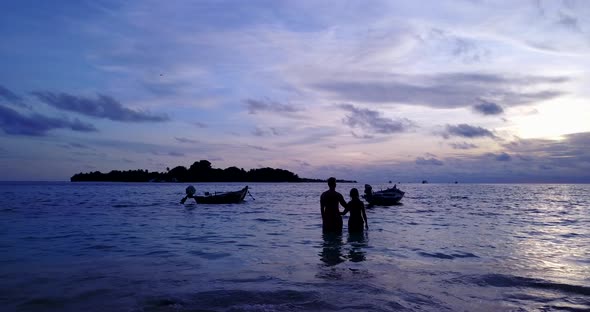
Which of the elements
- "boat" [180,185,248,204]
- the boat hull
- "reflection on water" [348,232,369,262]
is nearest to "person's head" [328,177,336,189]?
"reflection on water" [348,232,369,262]

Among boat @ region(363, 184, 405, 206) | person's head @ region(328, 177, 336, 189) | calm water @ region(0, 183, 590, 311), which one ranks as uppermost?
person's head @ region(328, 177, 336, 189)

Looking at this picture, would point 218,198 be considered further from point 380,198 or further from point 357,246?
point 357,246

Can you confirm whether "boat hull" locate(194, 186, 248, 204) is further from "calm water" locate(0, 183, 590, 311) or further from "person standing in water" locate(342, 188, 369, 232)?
"person standing in water" locate(342, 188, 369, 232)

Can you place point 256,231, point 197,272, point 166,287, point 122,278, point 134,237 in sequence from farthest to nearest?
point 256,231 → point 134,237 → point 197,272 → point 122,278 → point 166,287

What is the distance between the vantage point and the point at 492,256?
1287cm

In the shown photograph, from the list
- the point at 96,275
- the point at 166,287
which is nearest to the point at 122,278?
the point at 96,275

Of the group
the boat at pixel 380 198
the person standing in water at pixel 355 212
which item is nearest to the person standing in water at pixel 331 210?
the person standing in water at pixel 355 212

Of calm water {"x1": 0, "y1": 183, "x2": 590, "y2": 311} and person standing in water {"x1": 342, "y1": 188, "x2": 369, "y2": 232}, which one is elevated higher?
person standing in water {"x1": 342, "y1": 188, "x2": 369, "y2": 232}

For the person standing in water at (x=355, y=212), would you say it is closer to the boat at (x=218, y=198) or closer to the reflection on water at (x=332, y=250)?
the reflection on water at (x=332, y=250)

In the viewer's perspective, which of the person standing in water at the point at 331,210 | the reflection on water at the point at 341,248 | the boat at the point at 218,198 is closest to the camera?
the reflection on water at the point at 341,248

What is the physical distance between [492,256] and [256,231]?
10.5 m

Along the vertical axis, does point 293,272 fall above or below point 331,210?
below

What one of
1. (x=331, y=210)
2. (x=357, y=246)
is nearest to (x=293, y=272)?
(x=357, y=246)

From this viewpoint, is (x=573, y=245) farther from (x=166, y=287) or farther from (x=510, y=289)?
(x=166, y=287)
